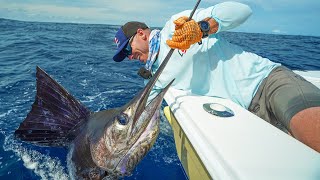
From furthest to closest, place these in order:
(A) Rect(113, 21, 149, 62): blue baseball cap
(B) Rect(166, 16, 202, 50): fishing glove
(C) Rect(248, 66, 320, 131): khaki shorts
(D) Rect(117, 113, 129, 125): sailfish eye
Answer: (A) Rect(113, 21, 149, 62): blue baseball cap
(B) Rect(166, 16, 202, 50): fishing glove
(C) Rect(248, 66, 320, 131): khaki shorts
(D) Rect(117, 113, 129, 125): sailfish eye

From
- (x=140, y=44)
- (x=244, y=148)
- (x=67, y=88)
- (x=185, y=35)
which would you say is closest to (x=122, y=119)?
(x=244, y=148)

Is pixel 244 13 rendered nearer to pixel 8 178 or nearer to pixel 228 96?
pixel 228 96

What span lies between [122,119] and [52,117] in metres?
Result: 1.07

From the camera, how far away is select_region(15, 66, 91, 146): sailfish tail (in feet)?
7.67

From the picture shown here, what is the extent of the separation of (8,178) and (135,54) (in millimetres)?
1671

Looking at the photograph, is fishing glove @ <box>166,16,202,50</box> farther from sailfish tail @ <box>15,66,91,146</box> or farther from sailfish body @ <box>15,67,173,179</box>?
sailfish tail @ <box>15,66,91,146</box>

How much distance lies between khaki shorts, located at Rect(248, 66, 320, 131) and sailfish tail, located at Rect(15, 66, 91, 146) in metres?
1.45

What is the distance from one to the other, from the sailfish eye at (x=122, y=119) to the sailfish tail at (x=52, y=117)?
2.67ft

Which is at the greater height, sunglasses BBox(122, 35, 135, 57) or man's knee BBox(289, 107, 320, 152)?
sunglasses BBox(122, 35, 135, 57)

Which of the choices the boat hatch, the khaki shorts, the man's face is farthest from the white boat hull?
the man's face

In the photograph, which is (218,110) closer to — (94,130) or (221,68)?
(221,68)

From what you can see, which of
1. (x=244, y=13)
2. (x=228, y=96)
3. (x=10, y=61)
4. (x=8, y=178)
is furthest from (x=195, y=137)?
(x=10, y=61)

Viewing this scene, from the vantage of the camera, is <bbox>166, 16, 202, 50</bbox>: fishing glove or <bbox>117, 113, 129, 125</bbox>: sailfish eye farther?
<bbox>166, 16, 202, 50</bbox>: fishing glove

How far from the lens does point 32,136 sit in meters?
2.40
